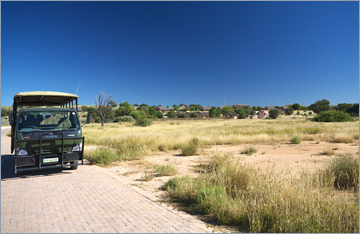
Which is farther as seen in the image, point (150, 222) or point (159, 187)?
point (159, 187)

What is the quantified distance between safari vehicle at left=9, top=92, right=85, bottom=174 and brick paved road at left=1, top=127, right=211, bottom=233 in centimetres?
68

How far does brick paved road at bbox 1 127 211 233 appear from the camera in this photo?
400 centimetres

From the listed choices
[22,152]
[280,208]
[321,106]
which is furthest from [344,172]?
[321,106]

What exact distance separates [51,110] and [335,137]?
21560mm

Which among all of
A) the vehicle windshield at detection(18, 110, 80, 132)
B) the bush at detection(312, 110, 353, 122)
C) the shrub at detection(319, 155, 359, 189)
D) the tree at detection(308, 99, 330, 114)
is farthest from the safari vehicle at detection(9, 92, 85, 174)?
the tree at detection(308, 99, 330, 114)

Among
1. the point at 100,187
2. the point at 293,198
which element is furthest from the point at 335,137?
the point at 100,187

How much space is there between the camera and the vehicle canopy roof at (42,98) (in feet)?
28.3

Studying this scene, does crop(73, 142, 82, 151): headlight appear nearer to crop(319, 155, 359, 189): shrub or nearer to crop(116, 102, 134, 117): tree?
crop(319, 155, 359, 189): shrub

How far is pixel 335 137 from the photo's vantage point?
1934 cm

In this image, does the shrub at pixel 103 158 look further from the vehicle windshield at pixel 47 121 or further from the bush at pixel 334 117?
the bush at pixel 334 117

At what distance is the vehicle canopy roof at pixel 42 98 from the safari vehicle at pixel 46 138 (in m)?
0.05

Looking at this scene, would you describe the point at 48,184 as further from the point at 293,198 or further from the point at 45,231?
the point at 293,198

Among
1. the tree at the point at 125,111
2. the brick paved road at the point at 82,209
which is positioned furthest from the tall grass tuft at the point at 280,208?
the tree at the point at 125,111

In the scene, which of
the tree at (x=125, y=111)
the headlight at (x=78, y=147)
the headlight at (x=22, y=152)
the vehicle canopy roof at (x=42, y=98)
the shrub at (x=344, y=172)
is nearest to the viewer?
the shrub at (x=344, y=172)
